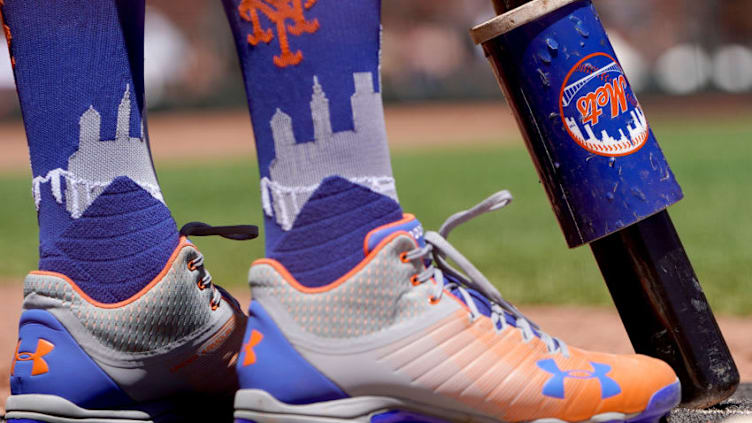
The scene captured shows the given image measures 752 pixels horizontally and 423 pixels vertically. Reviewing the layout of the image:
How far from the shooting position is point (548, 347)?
1063mm

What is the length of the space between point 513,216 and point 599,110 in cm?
464

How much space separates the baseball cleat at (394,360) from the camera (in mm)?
978

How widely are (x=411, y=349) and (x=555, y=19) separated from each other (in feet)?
1.54

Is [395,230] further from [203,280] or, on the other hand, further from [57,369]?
[57,369]

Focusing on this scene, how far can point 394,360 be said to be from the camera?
3.20ft

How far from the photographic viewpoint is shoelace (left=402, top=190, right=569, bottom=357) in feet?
3.36

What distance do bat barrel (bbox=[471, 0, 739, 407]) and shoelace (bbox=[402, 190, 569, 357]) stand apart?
0.50ft

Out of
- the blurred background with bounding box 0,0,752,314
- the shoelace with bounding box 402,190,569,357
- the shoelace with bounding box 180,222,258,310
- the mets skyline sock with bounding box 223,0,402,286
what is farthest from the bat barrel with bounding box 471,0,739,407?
the blurred background with bounding box 0,0,752,314

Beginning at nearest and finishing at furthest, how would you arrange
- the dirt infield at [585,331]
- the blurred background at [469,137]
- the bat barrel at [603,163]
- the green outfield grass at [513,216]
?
the bat barrel at [603,163] → the dirt infield at [585,331] → the green outfield grass at [513,216] → the blurred background at [469,137]

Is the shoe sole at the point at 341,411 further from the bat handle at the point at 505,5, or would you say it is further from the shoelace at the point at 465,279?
the bat handle at the point at 505,5

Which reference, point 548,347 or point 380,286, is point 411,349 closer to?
point 380,286

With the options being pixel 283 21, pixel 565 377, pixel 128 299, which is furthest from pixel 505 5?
pixel 128 299

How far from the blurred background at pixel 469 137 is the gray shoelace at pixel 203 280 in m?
1.97

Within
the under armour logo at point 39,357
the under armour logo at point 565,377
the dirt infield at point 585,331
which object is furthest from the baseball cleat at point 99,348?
the dirt infield at point 585,331
